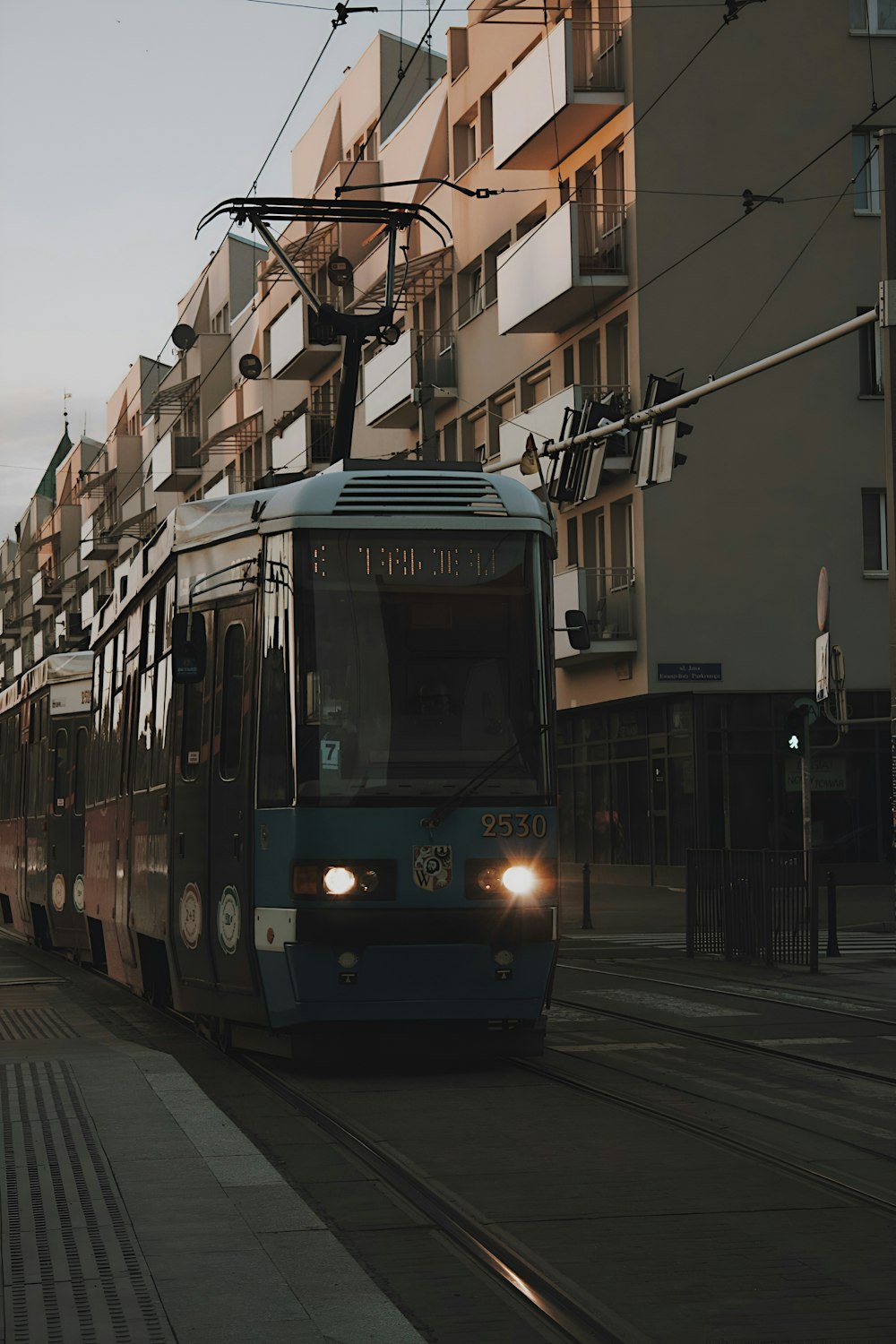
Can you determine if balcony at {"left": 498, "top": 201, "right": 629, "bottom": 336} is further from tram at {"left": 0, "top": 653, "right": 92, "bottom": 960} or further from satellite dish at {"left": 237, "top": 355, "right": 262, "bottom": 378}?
satellite dish at {"left": 237, "top": 355, "right": 262, "bottom": 378}

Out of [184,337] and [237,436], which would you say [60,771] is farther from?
[184,337]

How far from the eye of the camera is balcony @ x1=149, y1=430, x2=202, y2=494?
236ft

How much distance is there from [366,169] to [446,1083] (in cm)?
Answer: 4222

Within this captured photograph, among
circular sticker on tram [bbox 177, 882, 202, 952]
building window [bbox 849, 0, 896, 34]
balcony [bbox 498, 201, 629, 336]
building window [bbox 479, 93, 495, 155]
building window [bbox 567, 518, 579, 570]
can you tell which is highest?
building window [bbox 479, 93, 495, 155]

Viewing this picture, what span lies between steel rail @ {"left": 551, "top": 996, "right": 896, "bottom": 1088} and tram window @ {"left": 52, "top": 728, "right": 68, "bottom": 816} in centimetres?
910

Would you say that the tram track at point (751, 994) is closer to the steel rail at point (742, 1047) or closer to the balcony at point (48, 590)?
the steel rail at point (742, 1047)

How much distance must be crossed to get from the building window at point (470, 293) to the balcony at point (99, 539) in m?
42.8

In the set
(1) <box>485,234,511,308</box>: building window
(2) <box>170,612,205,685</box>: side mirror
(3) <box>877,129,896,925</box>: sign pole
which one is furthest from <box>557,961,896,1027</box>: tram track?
(1) <box>485,234,511,308</box>: building window

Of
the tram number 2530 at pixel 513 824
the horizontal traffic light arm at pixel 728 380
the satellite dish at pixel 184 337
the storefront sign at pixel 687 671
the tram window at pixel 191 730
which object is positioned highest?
the satellite dish at pixel 184 337

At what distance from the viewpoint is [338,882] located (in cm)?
1066

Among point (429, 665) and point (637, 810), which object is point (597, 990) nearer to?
point (429, 665)

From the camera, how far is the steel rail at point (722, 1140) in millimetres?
7500

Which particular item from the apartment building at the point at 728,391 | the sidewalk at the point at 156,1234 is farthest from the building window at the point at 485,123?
the sidewalk at the point at 156,1234

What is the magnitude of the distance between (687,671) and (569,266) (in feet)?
23.9
